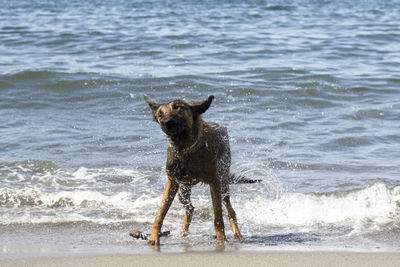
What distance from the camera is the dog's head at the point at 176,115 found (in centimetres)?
510

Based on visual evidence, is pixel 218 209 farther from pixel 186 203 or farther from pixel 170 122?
pixel 170 122

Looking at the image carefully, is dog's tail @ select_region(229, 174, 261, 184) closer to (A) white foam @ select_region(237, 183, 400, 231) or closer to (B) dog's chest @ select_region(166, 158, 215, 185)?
(A) white foam @ select_region(237, 183, 400, 231)

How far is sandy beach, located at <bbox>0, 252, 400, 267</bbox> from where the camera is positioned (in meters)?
5.04

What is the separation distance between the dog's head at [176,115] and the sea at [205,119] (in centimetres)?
112

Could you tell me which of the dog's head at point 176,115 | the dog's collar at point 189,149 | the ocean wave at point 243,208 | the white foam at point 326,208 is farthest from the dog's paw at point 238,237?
the dog's head at point 176,115

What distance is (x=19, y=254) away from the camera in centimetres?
544

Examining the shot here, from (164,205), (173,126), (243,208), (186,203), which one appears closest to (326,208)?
(243,208)

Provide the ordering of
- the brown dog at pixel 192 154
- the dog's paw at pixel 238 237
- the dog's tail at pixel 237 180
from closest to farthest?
the brown dog at pixel 192 154 < the dog's paw at pixel 238 237 < the dog's tail at pixel 237 180

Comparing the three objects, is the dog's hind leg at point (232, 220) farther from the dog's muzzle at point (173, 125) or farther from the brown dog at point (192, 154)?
the dog's muzzle at point (173, 125)

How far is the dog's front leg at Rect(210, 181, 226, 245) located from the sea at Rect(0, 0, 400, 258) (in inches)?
9.6

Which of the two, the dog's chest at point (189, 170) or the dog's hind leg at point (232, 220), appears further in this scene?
the dog's hind leg at point (232, 220)

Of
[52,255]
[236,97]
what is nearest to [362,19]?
[236,97]

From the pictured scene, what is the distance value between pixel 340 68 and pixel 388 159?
696 cm

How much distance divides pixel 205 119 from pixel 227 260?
631 cm
